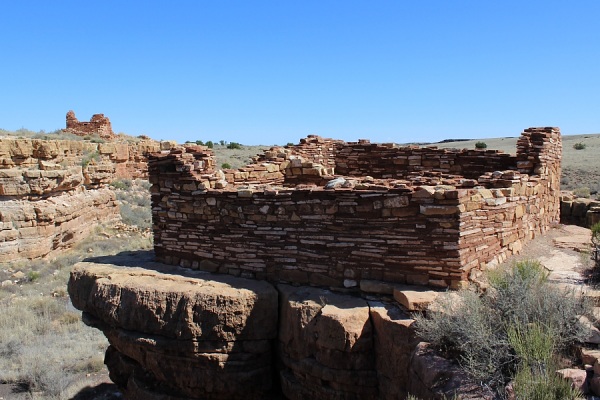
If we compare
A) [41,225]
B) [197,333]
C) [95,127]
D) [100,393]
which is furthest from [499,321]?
[95,127]

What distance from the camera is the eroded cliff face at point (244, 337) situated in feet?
16.8

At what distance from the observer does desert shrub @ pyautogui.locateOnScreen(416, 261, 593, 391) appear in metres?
3.70

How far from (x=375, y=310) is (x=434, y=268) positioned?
776 millimetres

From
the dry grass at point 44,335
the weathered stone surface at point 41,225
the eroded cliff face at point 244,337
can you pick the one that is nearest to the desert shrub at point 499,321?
the eroded cliff face at point 244,337

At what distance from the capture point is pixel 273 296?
590cm

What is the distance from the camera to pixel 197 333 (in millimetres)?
5723

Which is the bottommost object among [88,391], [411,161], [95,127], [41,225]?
[88,391]

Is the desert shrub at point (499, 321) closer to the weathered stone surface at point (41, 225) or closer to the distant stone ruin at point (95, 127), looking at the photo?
the weathered stone surface at point (41, 225)

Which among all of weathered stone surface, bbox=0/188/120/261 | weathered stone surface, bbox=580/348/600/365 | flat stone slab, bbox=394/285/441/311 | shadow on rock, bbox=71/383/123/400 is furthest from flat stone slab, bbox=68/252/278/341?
weathered stone surface, bbox=0/188/120/261

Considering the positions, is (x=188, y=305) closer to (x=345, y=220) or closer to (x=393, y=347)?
(x=345, y=220)

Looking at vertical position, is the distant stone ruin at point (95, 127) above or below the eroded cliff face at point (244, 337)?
above

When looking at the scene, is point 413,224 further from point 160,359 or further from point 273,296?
point 160,359

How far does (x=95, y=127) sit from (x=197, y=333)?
24.5m

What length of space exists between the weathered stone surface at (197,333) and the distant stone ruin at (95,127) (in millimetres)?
22756
